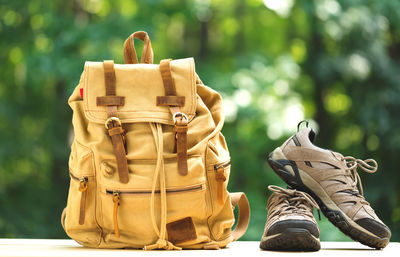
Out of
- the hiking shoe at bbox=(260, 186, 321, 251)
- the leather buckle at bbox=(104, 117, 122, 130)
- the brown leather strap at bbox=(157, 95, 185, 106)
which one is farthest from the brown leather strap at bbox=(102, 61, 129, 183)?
the hiking shoe at bbox=(260, 186, 321, 251)

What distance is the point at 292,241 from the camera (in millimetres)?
1427

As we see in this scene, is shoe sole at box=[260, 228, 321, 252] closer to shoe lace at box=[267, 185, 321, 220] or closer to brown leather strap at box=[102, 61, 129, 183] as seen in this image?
shoe lace at box=[267, 185, 321, 220]

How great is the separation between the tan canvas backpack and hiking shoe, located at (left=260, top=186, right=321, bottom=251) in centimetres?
16

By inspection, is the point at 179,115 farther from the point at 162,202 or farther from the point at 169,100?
the point at 162,202

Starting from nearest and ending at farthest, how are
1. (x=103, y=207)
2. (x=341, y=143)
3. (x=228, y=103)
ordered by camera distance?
(x=103, y=207), (x=228, y=103), (x=341, y=143)

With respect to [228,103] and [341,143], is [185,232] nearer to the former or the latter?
[228,103]

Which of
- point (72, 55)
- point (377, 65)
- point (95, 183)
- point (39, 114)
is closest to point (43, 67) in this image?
point (72, 55)

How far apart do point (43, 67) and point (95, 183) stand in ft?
11.7

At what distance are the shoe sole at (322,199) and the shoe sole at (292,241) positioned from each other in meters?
0.10

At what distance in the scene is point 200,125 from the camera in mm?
1581

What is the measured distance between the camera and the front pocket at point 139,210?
149cm

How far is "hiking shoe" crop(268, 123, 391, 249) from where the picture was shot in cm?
148

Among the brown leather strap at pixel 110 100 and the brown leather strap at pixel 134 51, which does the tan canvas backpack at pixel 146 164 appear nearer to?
the brown leather strap at pixel 110 100

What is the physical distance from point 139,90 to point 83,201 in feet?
1.09
